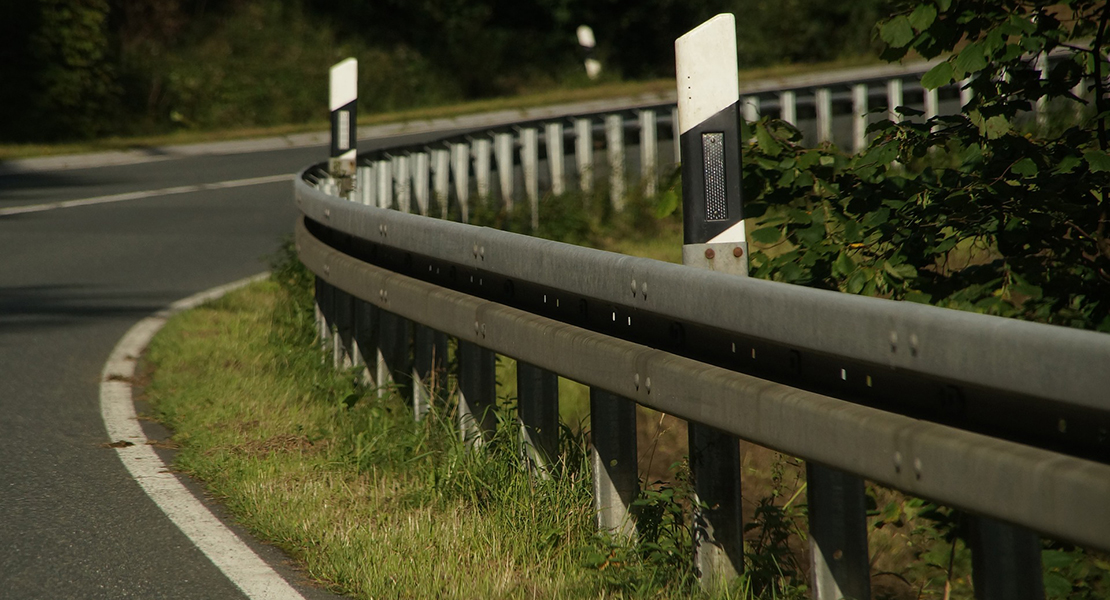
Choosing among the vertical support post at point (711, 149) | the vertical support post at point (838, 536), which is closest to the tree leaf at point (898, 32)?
the vertical support post at point (711, 149)

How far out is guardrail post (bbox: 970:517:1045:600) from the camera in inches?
108

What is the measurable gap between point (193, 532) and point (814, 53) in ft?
113

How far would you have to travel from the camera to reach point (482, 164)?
40.0 feet

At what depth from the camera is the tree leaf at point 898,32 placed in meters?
4.66

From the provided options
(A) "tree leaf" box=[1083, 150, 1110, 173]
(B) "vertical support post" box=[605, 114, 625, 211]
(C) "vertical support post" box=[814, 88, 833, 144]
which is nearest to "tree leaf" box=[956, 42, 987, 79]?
(A) "tree leaf" box=[1083, 150, 1110, 173]

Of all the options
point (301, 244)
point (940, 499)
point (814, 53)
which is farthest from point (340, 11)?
point (940, 499)

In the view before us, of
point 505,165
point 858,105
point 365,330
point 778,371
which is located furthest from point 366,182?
point 858,105

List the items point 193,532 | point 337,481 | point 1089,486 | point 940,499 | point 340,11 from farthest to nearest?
point 340,11 → point 337,481 → point 193,532 → point 940,499 → point 1089,486

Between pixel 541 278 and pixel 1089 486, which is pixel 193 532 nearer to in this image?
pixel 541 278

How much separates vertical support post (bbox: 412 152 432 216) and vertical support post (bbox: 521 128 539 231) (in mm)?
2218

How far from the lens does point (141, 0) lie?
35.2 meters

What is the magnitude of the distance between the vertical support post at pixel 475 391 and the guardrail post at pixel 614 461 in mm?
955

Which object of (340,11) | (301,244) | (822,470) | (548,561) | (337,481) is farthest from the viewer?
(340,11)

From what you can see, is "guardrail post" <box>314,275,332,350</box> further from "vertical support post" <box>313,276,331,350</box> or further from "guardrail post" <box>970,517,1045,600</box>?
"guardrail post" <box>970,517,1045,600</box>
